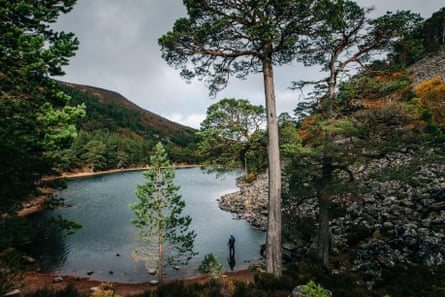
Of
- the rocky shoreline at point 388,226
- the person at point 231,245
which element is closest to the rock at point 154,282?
the person at point 231,245

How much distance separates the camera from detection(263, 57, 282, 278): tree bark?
21.3 ft

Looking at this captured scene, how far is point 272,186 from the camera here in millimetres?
6609

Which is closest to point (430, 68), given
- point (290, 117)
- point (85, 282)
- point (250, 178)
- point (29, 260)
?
point (250, 178)

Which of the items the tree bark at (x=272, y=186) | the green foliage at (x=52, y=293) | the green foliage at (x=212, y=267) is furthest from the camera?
the green foliage at (x=212, y=267)

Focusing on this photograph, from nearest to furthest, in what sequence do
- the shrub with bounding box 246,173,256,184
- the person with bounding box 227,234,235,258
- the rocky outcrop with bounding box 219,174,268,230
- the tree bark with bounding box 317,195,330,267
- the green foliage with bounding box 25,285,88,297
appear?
the green foliage with bounding box 25,285,88,297 < the tree bark with bounding box 317,195,330,267 < the person with bounding box 227,234,235,258 < the rocky outcrop with bounding box 219,174,268,230 < the shrub with bounding box 246,173,256,184

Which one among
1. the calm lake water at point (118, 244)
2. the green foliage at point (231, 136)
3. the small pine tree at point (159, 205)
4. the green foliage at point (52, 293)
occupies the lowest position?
the calm lake water at point (118, 244)

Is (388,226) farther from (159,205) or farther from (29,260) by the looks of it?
(29,260)

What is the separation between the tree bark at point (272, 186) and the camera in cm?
649

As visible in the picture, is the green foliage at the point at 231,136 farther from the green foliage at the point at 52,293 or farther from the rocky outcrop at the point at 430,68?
the rocky outcrop at the point at 430,68

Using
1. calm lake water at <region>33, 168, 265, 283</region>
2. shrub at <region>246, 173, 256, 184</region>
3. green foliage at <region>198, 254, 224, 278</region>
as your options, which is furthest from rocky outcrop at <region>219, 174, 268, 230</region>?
green foliage at <region>198, 254, 224, 278</region>

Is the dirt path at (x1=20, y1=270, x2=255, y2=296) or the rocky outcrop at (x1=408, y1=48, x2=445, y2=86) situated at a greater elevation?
the rocky outcrop at (x1=408, y1=48, x2=445, y2=86)

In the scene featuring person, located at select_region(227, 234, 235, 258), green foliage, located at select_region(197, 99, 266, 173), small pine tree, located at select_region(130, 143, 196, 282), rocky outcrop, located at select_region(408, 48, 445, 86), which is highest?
rocky outcrop, located at select_region(408, 48, 445, 86)

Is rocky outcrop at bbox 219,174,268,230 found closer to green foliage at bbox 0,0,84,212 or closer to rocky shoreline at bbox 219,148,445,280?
rocky shoreline at bbox 219,148,445,280

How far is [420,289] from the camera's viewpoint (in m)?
Answer: 5.76
